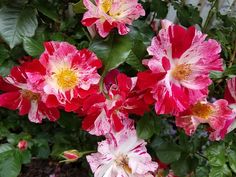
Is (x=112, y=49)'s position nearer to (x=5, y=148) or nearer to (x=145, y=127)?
(x=145, y=127)

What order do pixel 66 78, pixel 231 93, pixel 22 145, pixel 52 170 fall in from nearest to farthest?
pixel 66 78
pixel 231 93
pixel 22 145
pixel 52 170

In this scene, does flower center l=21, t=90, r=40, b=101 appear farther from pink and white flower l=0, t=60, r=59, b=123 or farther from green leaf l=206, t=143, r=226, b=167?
green leaf l=206, t=143, r=226, b=167

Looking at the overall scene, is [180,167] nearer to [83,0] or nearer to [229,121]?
[229,121]

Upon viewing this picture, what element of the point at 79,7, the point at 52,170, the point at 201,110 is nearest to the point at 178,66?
the point at 201,110

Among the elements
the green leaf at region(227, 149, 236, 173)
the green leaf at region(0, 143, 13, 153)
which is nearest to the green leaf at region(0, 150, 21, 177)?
the green leaf at region(0, 143, 13, 153)

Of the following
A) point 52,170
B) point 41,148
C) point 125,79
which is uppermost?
point 125,79

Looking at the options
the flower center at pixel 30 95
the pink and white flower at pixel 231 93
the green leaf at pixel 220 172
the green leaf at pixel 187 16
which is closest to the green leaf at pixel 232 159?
the green leaf at pixel 220 172

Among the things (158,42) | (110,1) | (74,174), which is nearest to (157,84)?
(158,42)
